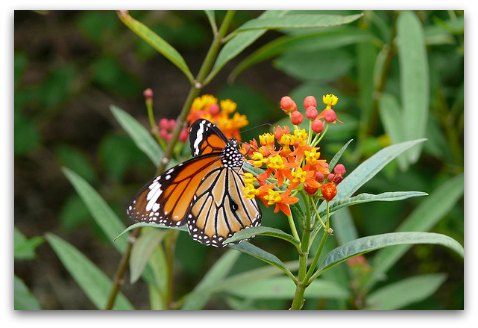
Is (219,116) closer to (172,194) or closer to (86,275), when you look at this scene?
(172,194)

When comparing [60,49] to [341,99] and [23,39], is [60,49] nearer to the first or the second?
[23,39]

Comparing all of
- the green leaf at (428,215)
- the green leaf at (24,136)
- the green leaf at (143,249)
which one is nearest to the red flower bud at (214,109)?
the green leaf at (143,249)

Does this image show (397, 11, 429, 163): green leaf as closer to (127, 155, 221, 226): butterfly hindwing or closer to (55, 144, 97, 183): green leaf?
(127, 155, 221, 226): butterfly hindwing

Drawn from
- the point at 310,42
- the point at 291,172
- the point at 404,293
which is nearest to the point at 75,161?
the point at 310,42

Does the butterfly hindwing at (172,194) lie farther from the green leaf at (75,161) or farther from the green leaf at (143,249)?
the green leaf at (75,161)

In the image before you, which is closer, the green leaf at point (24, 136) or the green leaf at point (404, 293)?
the green leaf at point (404, 293)

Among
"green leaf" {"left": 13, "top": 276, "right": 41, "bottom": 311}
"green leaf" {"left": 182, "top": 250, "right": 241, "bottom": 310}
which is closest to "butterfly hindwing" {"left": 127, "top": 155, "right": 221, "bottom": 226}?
"green leaf" {"left": 182, "top": 250, "right": 241, "bottom": 310}
